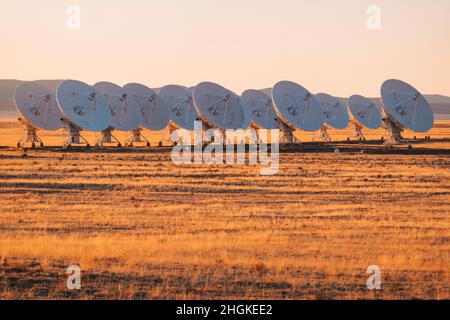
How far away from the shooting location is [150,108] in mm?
94250

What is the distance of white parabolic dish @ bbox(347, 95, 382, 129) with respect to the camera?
114 m

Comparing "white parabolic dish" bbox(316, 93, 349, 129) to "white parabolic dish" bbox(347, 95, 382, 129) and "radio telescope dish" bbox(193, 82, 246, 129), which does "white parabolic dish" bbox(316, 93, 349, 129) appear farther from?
"radio telescope dish" bbox(193, 82, 246, 129)

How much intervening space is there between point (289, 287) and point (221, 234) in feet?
25.2

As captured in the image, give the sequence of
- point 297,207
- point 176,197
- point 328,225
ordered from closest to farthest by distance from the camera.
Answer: point 328,225 → point 297,207 → point 176,197

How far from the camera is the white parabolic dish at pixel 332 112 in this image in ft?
386

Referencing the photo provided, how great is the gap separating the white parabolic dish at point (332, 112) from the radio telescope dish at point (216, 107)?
3390cm

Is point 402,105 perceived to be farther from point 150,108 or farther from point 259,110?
point 150,108

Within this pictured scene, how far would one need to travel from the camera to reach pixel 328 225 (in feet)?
90.1

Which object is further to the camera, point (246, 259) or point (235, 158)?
point (235, 158)

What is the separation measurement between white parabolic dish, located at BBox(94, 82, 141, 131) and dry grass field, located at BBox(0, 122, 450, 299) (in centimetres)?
3940

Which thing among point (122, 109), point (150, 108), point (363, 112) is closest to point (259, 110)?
point (363, 112)

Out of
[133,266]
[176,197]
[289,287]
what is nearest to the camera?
[289,287]
